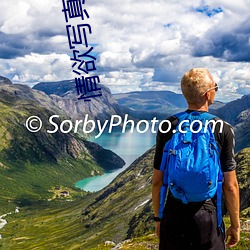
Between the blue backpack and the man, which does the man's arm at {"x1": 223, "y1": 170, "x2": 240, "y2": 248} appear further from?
the blue backpack

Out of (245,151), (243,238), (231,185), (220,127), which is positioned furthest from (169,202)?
(245,151)

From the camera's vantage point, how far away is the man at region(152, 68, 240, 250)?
426 inches

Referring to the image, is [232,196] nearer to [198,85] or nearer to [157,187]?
[157,187]

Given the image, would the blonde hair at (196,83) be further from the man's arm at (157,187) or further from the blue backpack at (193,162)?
the man's arm at (157,187)

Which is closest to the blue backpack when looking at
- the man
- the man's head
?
the man

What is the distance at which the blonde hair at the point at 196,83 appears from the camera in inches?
433

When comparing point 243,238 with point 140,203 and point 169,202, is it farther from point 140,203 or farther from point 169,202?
point 140,203

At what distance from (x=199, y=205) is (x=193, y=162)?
1411mm

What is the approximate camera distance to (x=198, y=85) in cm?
1098

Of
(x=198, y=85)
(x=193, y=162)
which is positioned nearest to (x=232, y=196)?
(x=193, y=162)

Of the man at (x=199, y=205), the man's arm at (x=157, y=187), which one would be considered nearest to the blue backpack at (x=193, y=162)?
the man at (x=199, y=205)

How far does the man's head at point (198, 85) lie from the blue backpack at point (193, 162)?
0.62m

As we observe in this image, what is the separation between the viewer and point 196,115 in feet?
36.3

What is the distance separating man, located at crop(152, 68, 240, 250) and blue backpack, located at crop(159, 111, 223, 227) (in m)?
0.34
